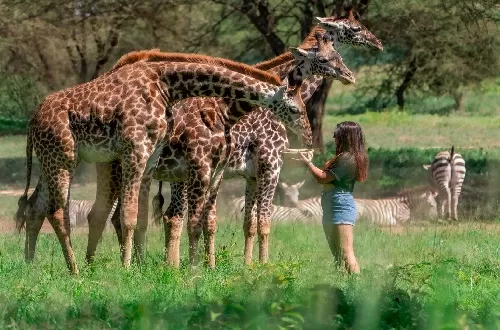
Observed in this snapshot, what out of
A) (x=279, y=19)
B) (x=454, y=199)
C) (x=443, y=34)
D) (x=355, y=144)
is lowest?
(x=454, y=199)

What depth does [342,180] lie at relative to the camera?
9.88m

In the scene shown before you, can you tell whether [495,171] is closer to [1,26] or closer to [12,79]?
[1,26]

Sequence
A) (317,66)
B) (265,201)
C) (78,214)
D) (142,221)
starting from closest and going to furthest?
(142,221) → (265,201) → (317,66) → (78,214)

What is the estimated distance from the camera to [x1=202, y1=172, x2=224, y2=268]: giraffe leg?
1055 centimetres

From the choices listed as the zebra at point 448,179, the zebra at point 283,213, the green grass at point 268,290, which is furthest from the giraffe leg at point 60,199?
the zebra at point 448,179

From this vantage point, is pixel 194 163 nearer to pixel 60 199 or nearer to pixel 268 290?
pixel 60 199

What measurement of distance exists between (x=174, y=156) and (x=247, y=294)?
3378mm

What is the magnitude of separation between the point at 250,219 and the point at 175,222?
1107 millimetres

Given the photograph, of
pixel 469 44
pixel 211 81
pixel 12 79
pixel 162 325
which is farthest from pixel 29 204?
pixel 12 79

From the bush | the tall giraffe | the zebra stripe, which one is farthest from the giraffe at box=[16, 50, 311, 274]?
the bush

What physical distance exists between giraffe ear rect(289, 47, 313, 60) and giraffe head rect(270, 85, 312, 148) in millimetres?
1095

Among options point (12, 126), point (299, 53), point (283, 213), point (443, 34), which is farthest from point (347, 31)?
point (12, 126)

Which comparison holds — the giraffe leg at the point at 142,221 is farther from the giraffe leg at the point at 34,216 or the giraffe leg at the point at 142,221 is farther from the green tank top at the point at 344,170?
the green tank top at the point at 344,170

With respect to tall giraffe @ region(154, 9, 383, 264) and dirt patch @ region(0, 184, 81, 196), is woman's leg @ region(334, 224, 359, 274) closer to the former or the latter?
tall giraffe @ region(154, 9, 383, 264)
